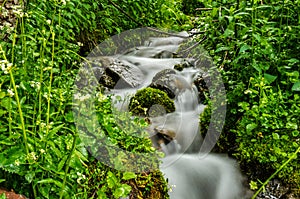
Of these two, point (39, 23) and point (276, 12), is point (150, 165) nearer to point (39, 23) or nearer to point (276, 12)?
point (39, 23)

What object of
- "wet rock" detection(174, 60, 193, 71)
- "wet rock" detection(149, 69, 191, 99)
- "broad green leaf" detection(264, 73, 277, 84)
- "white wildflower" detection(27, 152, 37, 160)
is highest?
"white wildflower" detection(27, 152, 37, 160)

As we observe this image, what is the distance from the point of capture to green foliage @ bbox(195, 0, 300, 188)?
7.94 ft

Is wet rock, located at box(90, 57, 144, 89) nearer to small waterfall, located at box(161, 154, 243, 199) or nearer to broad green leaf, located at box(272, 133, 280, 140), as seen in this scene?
small waterfall, located at box(161, 154, 243, 199)

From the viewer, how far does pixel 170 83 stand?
11.8 ft

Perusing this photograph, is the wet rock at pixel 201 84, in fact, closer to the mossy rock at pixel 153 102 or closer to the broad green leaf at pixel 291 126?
the mossy rock at pixel 153 102

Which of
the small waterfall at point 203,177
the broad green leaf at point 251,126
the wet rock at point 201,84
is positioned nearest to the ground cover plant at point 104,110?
the broad green leaf at point 251,126

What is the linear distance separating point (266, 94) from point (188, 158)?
2.94 ft

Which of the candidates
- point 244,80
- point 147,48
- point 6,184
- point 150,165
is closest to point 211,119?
point 244,80

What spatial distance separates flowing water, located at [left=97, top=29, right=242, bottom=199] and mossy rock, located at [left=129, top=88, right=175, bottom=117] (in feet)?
0.23

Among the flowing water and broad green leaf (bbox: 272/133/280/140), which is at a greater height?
broad green leaf (bbox: 272/133/280/140)

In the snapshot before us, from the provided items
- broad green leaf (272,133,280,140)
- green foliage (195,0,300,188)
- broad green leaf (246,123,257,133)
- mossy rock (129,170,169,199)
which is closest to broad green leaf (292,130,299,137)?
green foliage (195,0,300,188)

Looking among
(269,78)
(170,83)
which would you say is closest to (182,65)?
(170,83)

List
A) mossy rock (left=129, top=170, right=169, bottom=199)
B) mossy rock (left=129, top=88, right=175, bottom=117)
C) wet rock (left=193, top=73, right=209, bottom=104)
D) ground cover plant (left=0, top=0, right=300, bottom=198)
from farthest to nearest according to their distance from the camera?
wet rock (left=193, top=73, right=209, bottom=104) → mossy rock (left=129, top=88, right=175, bottom=117) → mossy rock (left=129, top=170, right=169, bottom=199) → ground cover plant (left=0, top=0, right=300, bottom=198)

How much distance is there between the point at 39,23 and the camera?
2648mm
